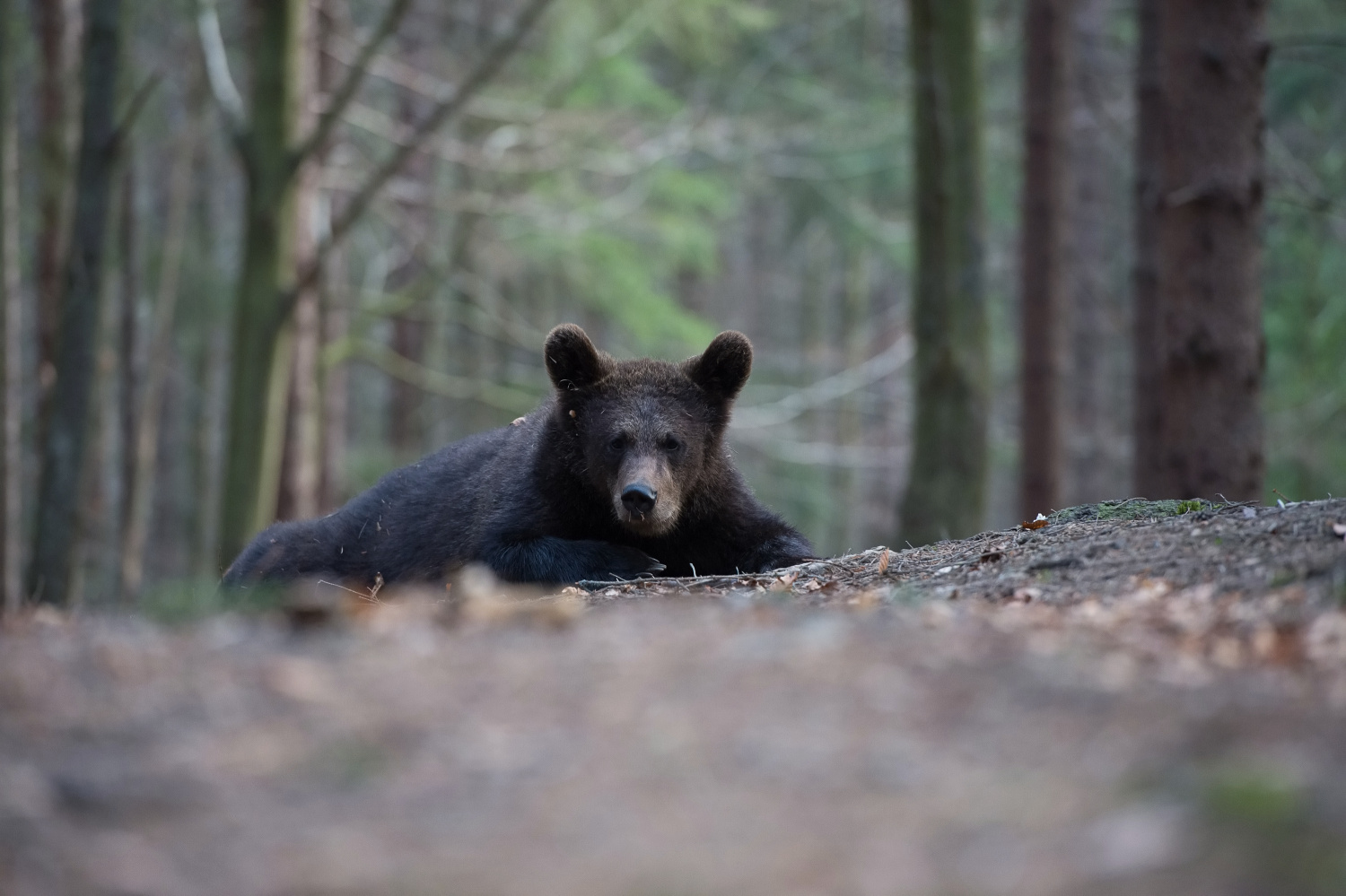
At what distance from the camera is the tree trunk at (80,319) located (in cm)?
1012

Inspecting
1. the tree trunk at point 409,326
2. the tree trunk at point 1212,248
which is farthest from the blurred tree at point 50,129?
the tree trunk at point 1212,248

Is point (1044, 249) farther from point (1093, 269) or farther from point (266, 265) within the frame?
point (266, 265)

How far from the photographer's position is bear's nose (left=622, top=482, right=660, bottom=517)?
698 centimetres

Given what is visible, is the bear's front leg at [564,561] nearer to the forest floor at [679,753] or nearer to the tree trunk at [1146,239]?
the forest floor at [679,753]

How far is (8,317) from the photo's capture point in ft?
40.1

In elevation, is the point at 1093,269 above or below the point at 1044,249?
above

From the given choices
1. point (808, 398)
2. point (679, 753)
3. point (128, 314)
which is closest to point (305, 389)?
point (128, 314)

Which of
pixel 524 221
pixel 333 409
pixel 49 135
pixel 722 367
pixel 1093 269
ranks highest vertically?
pixel 49 135

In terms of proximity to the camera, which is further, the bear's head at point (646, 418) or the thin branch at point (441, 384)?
the thin branch at point (441, 384)

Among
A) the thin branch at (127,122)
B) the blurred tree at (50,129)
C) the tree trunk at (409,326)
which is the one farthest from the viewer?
the tree trunk at (409,326)

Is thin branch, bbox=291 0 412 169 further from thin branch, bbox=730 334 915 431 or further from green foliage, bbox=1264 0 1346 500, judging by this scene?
green foliage, bbox=1264 0 1346 500

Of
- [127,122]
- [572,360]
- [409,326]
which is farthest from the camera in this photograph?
[409,326]

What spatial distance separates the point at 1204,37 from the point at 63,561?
10.1 meters

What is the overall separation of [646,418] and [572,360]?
663mm
